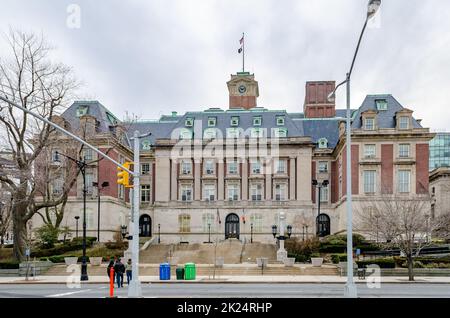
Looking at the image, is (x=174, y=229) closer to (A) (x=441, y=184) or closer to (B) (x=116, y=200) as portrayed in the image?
(B) (x=116, y=200)

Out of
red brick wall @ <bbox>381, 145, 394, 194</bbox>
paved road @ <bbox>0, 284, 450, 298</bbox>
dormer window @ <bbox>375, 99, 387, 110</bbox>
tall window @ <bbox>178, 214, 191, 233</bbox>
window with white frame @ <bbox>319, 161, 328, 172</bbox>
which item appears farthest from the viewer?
window with white frame @ <bbox>319, 161, 328, 172</bbox>

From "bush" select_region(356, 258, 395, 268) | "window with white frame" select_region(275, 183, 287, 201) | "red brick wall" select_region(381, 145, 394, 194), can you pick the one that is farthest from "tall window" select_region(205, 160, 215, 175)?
"bush" select_region(356, 258, 395, 268)

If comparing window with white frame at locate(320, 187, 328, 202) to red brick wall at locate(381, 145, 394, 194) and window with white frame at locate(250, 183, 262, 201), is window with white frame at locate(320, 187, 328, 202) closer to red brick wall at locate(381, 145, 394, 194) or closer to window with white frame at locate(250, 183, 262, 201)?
window with white frame at locate(250, 183, 262, 201)

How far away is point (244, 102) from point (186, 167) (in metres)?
17.2

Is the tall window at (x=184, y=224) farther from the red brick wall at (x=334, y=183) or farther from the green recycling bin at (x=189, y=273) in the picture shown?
the green recycling bin at (x=189, y=273)

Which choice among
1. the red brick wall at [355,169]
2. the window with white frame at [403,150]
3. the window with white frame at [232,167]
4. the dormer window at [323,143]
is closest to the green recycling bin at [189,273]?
the red brick wall at [355,169]

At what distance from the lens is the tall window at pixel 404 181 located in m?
66.9

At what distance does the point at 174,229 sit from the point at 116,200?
9.97 m

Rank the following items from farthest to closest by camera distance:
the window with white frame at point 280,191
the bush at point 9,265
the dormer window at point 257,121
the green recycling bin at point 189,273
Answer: the dormer window at point 257,121 < the window with white frame at point 280,191 < the bush at point 9,265 < the green recycling bin at point 189,273

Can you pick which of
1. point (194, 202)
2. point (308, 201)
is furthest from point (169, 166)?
point (308, 201)

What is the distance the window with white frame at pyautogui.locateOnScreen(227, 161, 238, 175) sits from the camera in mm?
77250

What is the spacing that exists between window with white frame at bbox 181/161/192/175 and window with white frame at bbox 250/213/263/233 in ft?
36.1

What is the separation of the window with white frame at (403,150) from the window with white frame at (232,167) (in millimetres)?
22474

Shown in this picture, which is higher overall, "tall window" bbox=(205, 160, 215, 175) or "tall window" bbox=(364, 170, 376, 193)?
"tall window" bbox=(205, 160, 215, 175)
